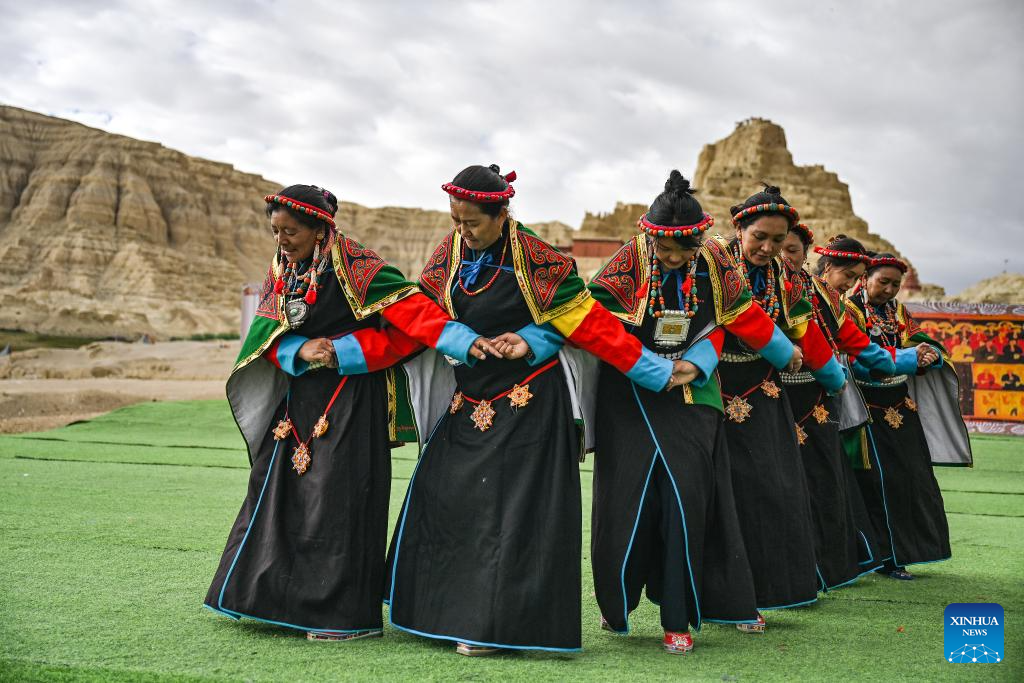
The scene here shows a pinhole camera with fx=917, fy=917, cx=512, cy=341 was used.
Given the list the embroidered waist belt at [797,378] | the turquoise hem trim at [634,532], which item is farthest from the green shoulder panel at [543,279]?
the embroidered waist belt at [797,378]

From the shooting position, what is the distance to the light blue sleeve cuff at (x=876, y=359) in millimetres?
5301

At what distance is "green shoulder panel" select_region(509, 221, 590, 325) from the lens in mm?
3709

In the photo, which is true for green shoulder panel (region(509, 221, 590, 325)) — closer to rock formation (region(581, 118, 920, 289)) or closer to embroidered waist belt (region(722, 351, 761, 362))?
embroidered waist belt (region(722, 351, 761, 362))

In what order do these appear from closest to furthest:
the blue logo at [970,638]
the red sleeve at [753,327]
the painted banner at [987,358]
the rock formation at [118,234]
→ the blue logo at [970,638], the red sleeve at [753,327], the painted banner at [987,358], the rock formation at [118,234]

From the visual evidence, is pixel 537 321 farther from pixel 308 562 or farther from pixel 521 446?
pixel 308 562

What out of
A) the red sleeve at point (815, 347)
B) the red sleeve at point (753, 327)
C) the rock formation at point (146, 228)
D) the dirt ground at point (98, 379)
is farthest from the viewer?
the rock formation at point (146, 228)

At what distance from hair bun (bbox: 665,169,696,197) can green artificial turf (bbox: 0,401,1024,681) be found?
6.14 feet

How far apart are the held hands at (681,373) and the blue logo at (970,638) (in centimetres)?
129

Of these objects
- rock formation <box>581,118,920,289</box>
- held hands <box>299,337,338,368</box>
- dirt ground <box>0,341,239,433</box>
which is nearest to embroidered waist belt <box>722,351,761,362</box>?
held hands <box>299,337,338,368</box>

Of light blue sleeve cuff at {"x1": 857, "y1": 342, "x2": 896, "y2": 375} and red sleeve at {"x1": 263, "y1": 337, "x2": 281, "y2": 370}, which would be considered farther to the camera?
light blue sleeve cuff at {"x1": 857, "y1": 342, "x2": 896, "y2": 375}

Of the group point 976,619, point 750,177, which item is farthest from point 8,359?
point 750,177

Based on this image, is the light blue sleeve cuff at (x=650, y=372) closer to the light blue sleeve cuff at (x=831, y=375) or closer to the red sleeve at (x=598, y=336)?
the red sleeve at (x=598, y=336)

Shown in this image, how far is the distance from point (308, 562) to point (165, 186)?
89.6 m

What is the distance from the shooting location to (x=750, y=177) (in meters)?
107
